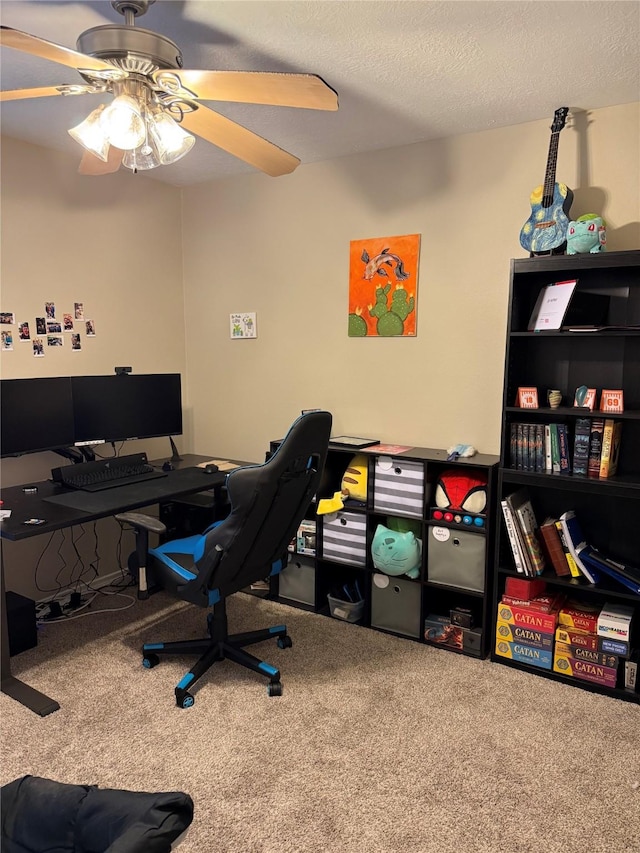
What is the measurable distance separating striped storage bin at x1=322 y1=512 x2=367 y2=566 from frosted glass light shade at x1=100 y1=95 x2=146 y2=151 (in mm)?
2028

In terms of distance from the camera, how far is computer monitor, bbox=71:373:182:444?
10.2ft

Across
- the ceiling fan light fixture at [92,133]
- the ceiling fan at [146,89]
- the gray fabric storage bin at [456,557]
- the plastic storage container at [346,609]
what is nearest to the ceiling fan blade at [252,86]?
the ceiling fan at [146,89]

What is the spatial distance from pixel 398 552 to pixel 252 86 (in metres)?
2.11

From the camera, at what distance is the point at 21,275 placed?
3.09 m

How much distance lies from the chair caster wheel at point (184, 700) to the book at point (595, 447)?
1922 millimetres

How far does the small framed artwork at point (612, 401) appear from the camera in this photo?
251cm

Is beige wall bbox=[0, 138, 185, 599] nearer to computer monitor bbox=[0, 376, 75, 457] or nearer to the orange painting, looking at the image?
computer monitor bbox=[0, 376, 75, 457]

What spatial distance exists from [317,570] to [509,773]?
145 centimetres

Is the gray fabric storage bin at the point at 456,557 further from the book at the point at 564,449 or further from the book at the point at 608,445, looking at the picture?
the book at the point at 608,445

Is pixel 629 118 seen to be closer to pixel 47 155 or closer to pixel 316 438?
pixel 316 438

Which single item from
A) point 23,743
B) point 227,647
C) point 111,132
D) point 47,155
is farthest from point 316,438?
point 47,155

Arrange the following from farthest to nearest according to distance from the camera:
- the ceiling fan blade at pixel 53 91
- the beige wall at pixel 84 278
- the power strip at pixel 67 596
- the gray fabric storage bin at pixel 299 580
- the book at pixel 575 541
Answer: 1. the gray fabric storage bin at pixel 299 580
2. the power strip at pixel 67 596
3. the beige wall at pixel 84 278
4. the book at pixel 575 541
5. the ceiling fan blade at pixel 53 91

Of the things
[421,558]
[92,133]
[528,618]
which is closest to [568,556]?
[528,618]

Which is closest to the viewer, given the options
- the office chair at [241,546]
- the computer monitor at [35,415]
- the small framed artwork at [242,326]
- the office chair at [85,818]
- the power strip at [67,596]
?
the office chair at [85,818]
